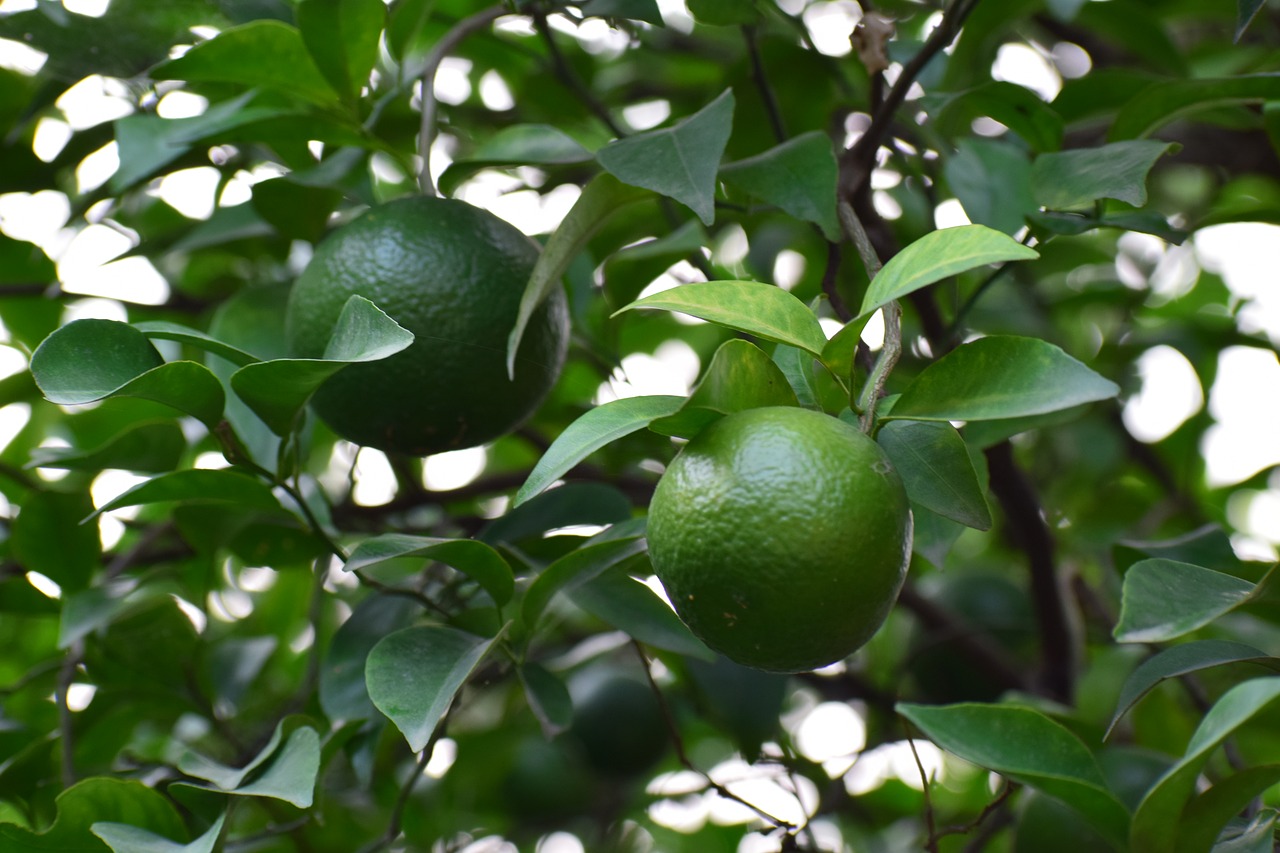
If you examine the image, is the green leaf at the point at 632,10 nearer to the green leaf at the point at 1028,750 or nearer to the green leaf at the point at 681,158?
the green leaf at the point at 681,158

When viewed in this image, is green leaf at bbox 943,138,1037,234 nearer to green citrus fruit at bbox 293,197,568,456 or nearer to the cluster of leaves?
the cluster of leaves

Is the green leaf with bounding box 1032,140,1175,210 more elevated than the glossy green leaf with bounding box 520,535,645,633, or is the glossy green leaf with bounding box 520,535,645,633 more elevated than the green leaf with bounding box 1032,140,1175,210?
the green leaf with bounding box 1032,140,1175,210

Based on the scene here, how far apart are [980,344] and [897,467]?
0.10 m

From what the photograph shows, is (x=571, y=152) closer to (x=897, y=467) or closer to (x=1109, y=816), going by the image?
(x=897, y=467)

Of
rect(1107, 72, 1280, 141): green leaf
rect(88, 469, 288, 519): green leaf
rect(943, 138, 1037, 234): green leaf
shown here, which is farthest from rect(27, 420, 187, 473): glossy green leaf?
rect(1107, 72, 1280, 141): green leaf

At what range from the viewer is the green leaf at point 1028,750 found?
604 millimetres

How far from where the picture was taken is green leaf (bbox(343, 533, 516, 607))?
677 millimetres

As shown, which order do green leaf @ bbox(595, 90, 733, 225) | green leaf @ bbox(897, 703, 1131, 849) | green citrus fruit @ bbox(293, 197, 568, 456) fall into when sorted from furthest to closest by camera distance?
green citrus fruit @ bbox(293, 197, 568, 456) → green leaf @ bbox(595, 90, 733, 225) → green leaf @ bbox(897, 703, 1131, 849)

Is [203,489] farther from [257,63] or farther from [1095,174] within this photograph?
[1095,174]

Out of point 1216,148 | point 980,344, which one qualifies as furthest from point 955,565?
point 980,344

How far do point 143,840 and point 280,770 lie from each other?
0.10 meters

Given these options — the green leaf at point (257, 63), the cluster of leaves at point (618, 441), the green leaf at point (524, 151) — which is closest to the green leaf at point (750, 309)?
the cluster of leaves at point (618, 441)

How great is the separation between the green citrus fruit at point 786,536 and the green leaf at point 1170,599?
120mm

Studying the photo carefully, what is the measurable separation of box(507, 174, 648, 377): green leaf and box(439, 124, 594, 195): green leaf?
0.43 ft
